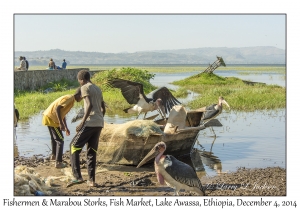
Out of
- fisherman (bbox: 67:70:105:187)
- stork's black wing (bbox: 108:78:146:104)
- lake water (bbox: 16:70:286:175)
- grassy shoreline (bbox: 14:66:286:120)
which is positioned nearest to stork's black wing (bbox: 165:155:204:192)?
fisherman (bbox: 67:70:105:187)

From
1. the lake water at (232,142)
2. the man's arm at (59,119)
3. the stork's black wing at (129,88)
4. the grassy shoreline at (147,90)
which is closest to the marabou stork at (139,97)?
the stork's black wing at (129,88)

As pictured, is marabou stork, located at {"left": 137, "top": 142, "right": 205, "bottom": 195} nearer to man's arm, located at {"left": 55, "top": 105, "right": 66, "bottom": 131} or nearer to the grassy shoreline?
man's arm, located at {"left": 55, "top": 105, "right": 66, "bottom": 131}

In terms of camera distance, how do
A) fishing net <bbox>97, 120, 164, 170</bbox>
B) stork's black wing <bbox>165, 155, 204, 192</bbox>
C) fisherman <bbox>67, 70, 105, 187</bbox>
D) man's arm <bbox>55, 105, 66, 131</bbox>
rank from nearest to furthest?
stork's black wing <bbox>165, 155, 204, 192</bbox> → fisherman <bbox>67, 70, 105, 187</bbox> → man's arm <bbox>55, 105, 66, 131</bbox> → fishing net <bbox>97, 120, 164, 170</bbox>

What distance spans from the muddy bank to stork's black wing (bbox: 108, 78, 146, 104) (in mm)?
3116

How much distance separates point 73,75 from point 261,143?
19775 millimetres

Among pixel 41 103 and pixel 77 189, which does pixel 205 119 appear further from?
pixel 41 103

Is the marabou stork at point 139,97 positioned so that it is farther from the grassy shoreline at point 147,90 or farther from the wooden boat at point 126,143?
the grassy shoreline at point 147,90

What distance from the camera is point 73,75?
3077 centimetres

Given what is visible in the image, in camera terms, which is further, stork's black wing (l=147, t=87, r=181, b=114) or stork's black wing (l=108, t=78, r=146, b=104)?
stork's black wing (l=147, t=87, r=181, b=114)

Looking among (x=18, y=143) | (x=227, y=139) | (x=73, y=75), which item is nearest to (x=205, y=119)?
(x=227, y=139)

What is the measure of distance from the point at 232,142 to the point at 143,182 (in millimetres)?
5265

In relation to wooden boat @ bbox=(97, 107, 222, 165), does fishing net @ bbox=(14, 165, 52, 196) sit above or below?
below

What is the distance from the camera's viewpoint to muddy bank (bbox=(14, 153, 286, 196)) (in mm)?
7496
